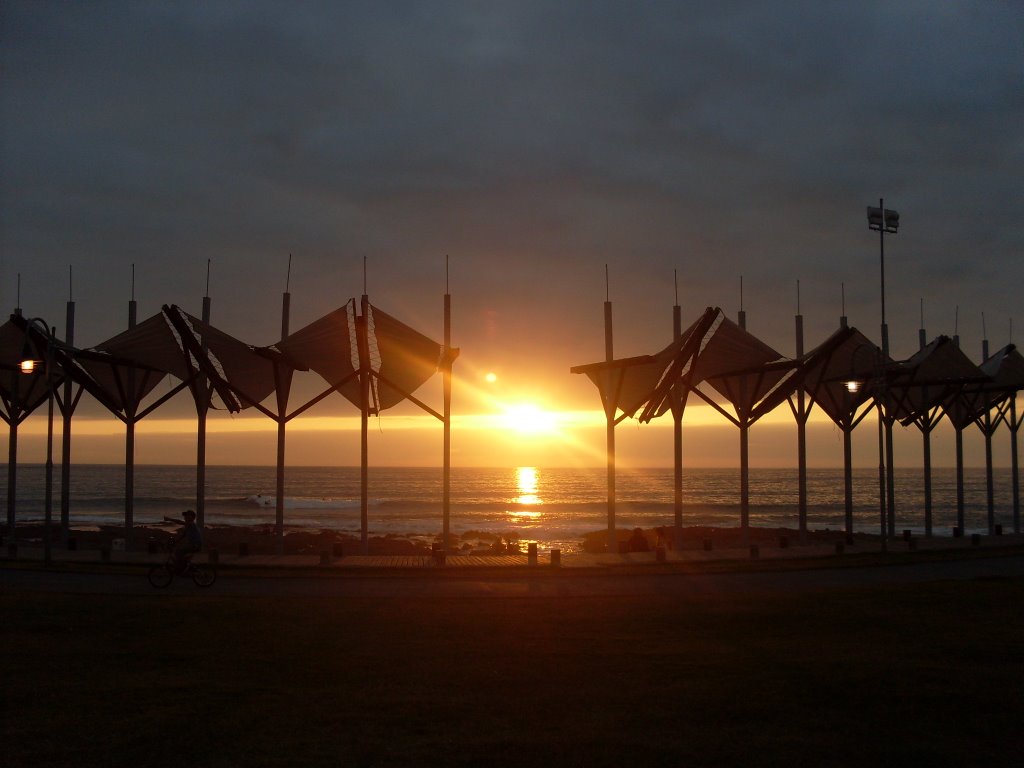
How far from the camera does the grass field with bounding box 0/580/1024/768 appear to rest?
839cm

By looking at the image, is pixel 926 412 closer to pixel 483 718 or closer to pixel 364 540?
pixel 364 540

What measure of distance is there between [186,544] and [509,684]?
13.8m

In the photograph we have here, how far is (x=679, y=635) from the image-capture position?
14242 millimetres

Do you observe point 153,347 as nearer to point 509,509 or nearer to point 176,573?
point 176,573

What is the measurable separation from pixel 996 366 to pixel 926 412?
4.43 meters

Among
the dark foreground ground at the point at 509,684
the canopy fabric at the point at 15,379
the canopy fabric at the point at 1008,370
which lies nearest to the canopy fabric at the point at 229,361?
the canopy fabric at the point at 15,379

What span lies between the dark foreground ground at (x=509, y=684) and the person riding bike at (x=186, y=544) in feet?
13.5

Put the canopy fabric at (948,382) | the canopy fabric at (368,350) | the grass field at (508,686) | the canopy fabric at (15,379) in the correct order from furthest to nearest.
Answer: the canopy fabric at (948,382), the canopy fabric at (15,379), the canopy fabric at (368,350), the grass field at (508,686)

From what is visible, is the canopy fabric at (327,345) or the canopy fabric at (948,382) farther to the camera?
the canopy fabric at (948,382)

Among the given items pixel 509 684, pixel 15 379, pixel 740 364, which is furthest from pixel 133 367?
pixel 509 684

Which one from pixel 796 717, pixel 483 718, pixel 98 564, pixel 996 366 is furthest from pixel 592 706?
pixel 996 366

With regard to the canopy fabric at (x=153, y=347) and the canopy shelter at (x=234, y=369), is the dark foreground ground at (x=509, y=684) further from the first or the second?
the canopy fabric at (x=153, y=347)

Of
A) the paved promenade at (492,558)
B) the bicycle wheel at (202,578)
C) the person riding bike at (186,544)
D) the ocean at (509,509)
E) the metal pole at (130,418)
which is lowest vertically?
the ocean at (509,509)

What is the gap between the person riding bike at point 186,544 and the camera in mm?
21703
